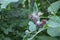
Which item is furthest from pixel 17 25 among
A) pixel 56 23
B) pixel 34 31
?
pixel 56 23

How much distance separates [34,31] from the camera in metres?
1.23

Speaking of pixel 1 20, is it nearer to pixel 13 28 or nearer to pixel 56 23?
pixel 13 28

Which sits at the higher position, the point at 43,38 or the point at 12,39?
the point at 43,38

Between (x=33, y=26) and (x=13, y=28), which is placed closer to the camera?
(x=33, y=26)

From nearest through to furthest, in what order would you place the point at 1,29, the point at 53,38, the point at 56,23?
the point at 56,23, the point at 53,38, the point at 1,29

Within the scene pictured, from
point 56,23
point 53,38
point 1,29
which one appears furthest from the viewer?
point 1,29

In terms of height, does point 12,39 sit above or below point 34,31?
below

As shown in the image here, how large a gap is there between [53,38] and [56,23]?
0.12 metres

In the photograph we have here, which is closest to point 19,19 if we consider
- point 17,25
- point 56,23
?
point 17,25

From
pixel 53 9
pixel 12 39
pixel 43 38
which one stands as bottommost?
pixel 12 39

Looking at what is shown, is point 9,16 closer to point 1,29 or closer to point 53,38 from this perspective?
→ point 1,29

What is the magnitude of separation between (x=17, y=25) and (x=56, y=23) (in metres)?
1.19

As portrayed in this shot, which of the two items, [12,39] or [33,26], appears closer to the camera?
[33,26]

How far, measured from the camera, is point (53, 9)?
116 cm
